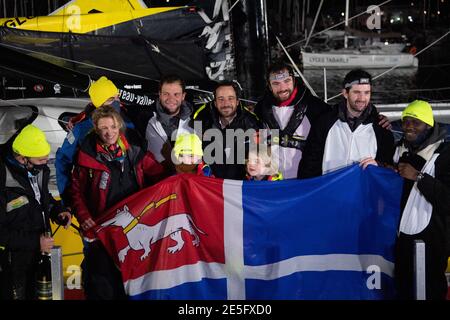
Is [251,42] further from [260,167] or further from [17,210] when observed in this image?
[17,210]

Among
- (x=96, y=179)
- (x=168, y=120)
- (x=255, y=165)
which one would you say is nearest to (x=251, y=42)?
(x=168, y=120)

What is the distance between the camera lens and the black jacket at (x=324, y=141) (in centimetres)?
533

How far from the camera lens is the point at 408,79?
31500 millimetres

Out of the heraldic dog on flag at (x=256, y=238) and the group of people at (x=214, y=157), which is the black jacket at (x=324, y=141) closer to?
the group of people at (x=214, y=157)

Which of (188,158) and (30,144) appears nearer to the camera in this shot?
(30,144)

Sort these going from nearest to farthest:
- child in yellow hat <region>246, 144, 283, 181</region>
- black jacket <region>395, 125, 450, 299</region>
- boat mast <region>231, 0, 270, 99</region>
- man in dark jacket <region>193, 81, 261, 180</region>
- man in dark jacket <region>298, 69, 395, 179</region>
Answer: black jacket <region>395, 125, 450, 299</region> < child in yellow hat <region>246, 144, 283, 181</region> < man in dark jacket <region>298, 69, 395, 179</region> < man in dark jacket <region>193, 81, 261, 180</region> < boat mast <region>231, 0, 270, 99</region>

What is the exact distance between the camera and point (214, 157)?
5.80m

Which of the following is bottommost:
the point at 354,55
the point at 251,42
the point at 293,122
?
the point at 293,122

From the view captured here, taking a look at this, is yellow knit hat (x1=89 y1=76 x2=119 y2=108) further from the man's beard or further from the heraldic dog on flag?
the heraldic dog on flag

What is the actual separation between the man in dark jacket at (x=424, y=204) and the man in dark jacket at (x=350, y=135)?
0.39 metres

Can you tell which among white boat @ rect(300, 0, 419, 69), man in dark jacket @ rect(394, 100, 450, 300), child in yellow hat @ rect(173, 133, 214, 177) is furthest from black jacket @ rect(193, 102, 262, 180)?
white boat @ rect(300, 0, 419, 69)

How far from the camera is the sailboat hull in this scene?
33.8 m

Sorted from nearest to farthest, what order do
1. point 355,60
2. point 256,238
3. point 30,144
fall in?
point 30,144, point 256,238, point 355,60

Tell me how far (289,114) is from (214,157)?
69cm
